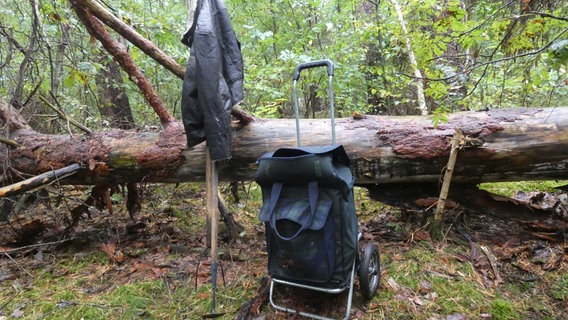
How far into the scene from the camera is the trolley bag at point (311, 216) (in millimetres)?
2064

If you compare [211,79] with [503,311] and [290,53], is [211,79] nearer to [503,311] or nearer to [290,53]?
[503,311]

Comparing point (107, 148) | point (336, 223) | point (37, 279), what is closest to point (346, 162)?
point (336, 223)

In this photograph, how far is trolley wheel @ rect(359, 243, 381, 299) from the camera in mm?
2304

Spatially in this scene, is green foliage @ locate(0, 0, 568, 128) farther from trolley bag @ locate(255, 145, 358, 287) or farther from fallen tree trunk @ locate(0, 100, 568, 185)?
trolley bag @ locate(255, 145, 358, 287)

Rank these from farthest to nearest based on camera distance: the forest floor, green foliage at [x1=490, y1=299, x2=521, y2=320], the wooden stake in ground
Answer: the wooden stake in ground → the forest floor → green foliage at [x1=490, y1=299, x2=521, y2=320]

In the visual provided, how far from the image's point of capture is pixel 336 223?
209 centimetres

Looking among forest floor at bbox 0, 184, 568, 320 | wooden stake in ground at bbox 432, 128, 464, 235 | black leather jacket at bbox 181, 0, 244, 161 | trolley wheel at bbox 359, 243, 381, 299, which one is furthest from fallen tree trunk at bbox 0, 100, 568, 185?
trolley wheel at bbox 359, 243, 381, 299

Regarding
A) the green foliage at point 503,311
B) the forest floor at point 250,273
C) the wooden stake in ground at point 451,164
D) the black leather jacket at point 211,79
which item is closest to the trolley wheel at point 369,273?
the forest floor at point 250,273

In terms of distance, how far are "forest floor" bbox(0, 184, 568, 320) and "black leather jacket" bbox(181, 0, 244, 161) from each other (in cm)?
114

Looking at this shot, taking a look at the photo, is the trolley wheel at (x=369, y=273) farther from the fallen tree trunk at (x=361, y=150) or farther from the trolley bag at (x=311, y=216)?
the fallen tree trunk at (x=361, y=150)

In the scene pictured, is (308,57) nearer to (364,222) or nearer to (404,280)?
(364,222)

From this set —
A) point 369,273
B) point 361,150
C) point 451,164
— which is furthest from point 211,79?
point 451,164

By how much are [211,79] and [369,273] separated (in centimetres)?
180

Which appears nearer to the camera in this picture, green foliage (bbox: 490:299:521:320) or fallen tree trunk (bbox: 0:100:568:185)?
green foliage (bbox: 490:299:521:320)
